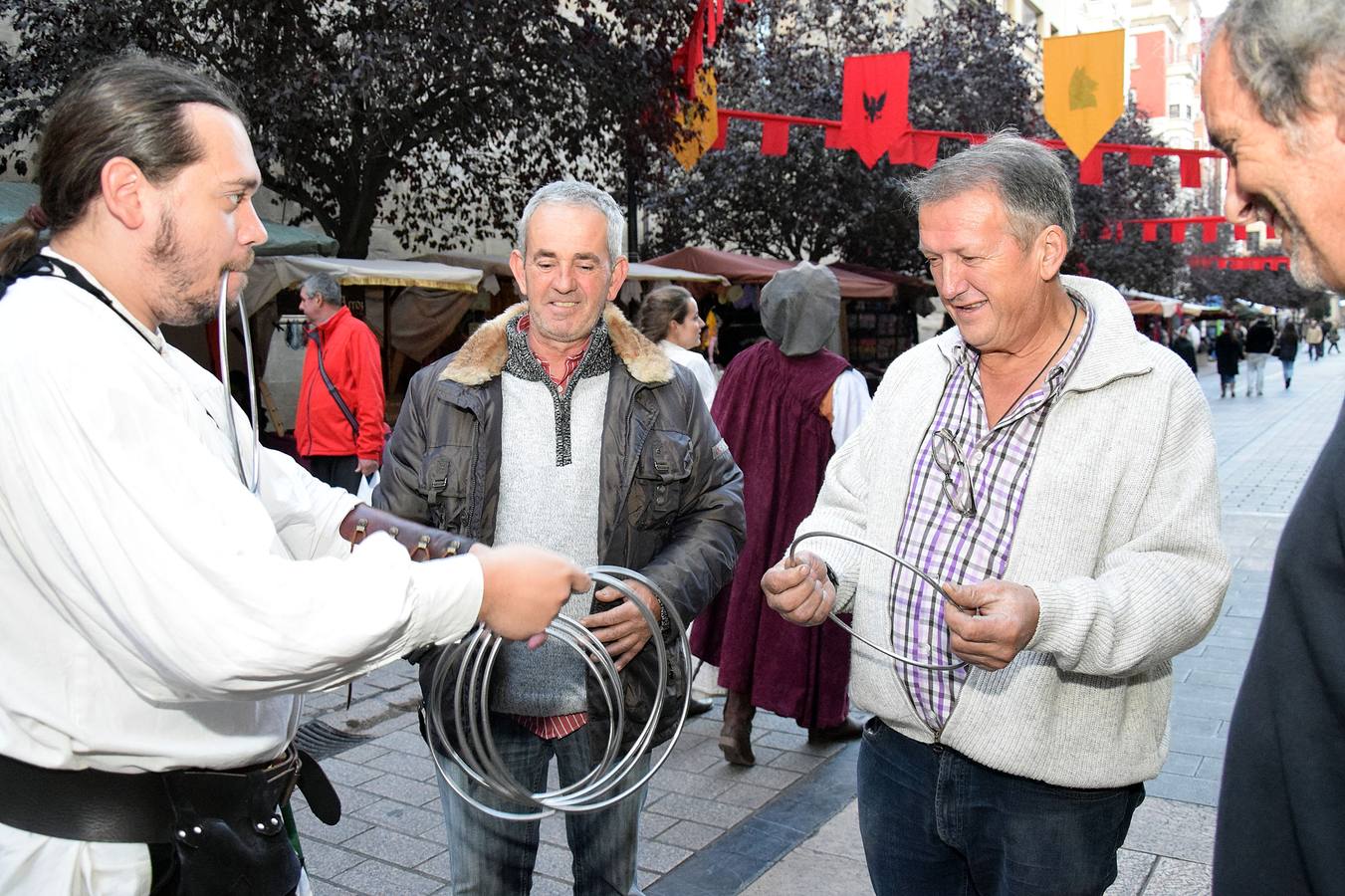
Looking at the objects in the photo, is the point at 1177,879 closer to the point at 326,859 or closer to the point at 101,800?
the point at 326,859

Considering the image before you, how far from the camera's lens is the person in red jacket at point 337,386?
7844 millimetres

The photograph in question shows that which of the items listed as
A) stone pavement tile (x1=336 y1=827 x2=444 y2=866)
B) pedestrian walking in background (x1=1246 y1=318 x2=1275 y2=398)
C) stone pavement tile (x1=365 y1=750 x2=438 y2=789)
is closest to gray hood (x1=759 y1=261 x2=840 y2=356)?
stone pavement tile (x1=365 y1=750 x2=438 y2=789)

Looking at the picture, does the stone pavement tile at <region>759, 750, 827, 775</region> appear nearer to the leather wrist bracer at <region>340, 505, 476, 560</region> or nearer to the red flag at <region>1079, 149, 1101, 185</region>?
the leather wrist bracer at <region>340, 505, 476, 560</region>

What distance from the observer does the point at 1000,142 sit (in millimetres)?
2240

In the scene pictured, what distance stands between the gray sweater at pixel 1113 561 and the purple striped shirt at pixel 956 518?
5 cm

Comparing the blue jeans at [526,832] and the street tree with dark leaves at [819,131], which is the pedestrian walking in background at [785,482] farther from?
the street tree with dark leaves at [819,131]

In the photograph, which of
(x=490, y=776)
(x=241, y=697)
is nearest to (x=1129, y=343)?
(x=490, y=776)

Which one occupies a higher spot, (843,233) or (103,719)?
(843,233)

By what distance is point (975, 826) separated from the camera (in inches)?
83.7

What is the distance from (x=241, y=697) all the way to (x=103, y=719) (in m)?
0.22

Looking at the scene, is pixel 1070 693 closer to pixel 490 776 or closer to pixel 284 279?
pixel 490 776

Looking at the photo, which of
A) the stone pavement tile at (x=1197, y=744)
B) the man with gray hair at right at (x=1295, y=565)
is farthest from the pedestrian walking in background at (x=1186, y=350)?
the man with gray hair at right at (x=1295, y=565)

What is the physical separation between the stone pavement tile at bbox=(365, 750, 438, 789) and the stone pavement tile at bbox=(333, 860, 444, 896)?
2.50ft

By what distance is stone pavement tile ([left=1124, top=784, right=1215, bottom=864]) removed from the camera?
12.3 ft
